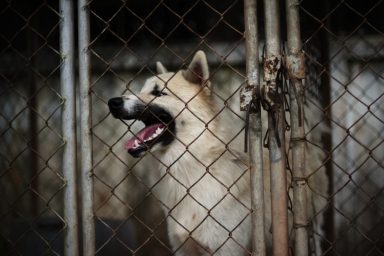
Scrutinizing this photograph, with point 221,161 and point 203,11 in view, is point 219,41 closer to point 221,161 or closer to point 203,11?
point 203,11

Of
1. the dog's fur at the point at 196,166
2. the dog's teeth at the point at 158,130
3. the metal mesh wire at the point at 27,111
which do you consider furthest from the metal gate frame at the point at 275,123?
the metal mesh wire at the point at 27,111

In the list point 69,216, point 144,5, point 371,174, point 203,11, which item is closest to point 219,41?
point 203,11

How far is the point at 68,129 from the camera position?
6.97 feet

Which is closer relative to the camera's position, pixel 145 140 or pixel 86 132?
pixel 86 132

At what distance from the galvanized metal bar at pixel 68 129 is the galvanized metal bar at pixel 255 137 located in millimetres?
788

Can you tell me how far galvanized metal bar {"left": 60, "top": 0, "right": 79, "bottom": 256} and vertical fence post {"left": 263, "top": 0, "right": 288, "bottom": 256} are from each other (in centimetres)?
86

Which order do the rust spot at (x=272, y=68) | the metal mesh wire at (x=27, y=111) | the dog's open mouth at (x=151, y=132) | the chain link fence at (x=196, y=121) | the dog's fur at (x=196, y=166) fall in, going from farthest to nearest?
1. the metal mesh wire at (x=27, y=111)
2. the chain link fence at (x=196, y=121)
3. the dog's open mouth at (x=151, y=132)
4. the dog's fur at (x=196, y=166)
5. the rust spot at (x=272, y=68)

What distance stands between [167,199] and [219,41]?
4.75 ft

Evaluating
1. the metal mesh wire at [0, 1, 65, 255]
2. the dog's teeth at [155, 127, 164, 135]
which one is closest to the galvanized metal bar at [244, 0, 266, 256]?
the dog's teeth at [155, 127, 164, 135]

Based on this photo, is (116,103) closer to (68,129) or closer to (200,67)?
(200,67)

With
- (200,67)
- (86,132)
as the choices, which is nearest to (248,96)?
(86,132)

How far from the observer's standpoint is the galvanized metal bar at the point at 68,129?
2.12m

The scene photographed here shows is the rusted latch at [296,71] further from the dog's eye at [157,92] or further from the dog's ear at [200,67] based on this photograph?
the dog's eye at [157,92]

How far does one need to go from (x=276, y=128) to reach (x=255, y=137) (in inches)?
3.6
